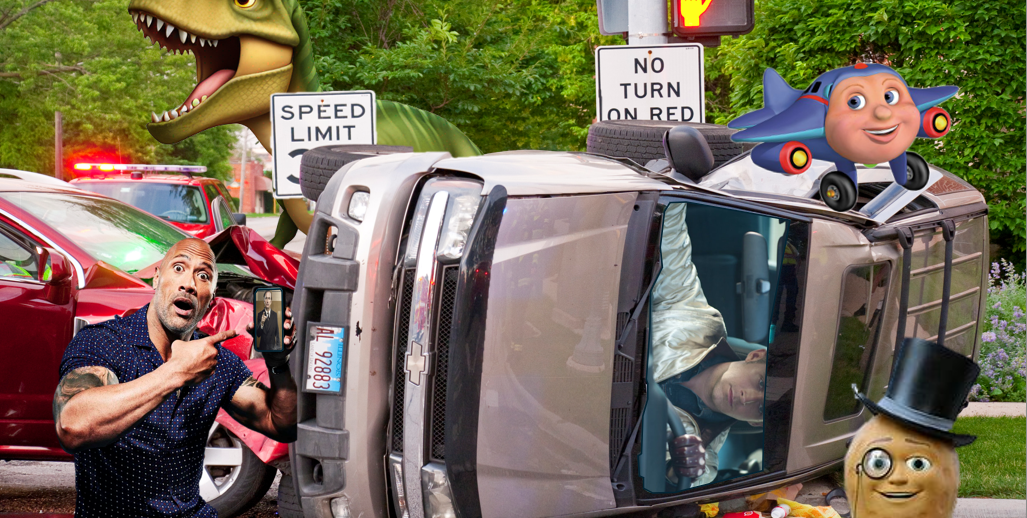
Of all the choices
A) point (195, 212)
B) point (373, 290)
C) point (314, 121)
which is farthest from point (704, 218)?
point (195, 212)

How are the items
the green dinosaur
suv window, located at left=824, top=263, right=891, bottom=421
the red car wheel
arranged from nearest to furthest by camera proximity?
the red car wheel
suv window, located at left=824, top=263, right=891, bottom=421
the green dinosaur

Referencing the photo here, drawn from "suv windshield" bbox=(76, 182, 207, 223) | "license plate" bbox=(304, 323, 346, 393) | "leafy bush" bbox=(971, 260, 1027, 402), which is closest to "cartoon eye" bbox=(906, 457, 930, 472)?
"license plate" bbox=(304, 323, 346, 393)

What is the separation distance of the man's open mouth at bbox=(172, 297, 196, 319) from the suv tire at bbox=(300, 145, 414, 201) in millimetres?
2369

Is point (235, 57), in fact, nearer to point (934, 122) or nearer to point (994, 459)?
point (994, 459)

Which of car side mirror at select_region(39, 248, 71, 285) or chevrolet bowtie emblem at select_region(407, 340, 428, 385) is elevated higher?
car side mirror at select_region(39, 248, 71, 285)

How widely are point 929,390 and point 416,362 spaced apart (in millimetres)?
2367

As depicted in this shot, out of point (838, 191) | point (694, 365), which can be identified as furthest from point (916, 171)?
point (694, 365)

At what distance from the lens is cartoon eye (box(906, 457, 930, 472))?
1642 mm

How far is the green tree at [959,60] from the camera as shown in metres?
11.1

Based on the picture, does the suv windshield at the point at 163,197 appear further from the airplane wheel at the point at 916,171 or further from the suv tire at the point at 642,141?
the airplane wheel at the point at 916,171

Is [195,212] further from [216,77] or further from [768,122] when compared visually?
[768,122]

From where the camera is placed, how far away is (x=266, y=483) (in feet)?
17.5

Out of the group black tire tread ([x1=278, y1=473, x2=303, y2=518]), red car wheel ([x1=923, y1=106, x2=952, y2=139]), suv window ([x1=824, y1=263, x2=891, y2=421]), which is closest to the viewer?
red car wheel ([x1=923, y1=106, x2=952, y2=139])

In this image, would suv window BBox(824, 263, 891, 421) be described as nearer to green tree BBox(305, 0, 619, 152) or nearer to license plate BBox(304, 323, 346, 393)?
license plate BBox(304, 323, 346, 393)
